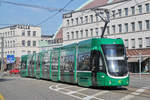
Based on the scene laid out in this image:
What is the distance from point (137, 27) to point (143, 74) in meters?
9.23

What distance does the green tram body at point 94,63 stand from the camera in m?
18.7

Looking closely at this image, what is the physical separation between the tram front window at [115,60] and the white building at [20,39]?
7098 centimetres

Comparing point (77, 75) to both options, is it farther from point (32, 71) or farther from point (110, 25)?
point (110, 25)

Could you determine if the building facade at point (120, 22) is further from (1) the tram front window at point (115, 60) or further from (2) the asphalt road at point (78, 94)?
(2) the asphalt road at point (78, 94)

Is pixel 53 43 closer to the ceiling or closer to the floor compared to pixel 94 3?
closer to the floor

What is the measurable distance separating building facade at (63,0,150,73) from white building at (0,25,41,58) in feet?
83.9

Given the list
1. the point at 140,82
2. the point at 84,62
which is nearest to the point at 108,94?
the point at 84,62

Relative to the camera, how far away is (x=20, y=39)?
89500 mm

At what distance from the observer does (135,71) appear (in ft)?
168

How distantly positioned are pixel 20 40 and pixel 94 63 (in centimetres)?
7189

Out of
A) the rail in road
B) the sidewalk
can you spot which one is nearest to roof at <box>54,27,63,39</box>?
the sidewalk

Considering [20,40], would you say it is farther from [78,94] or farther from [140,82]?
[78,94]

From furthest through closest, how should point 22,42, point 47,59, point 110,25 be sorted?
point 22,42 → point 110,25 → point 47,59

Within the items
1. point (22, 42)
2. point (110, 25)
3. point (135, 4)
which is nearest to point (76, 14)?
point (110, 25)
